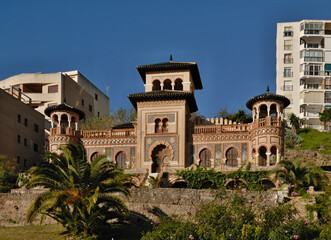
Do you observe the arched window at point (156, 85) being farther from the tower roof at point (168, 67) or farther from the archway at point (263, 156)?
the archway at point (263, 156)

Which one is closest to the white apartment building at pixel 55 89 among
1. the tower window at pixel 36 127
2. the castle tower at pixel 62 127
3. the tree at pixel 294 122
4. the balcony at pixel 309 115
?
the tower window at pixel 36 127

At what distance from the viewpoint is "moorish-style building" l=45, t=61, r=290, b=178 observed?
5316 cm

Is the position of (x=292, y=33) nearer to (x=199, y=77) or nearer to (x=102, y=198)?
(x=199, y=77)

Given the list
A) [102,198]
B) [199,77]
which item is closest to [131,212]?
[102,198]

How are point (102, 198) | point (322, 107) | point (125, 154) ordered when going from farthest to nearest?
1. point (322, 107)
2. point (125, 154)
3. point (102, 198)

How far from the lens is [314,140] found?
258ft

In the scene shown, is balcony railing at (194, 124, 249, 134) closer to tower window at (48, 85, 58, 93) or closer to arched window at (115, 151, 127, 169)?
arched window at (115, 151, 127, 169)

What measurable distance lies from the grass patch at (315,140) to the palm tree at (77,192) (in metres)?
42.2

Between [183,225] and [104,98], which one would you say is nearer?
[183,225]

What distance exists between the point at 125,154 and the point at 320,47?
156 feet

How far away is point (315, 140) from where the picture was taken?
78562 millimetres

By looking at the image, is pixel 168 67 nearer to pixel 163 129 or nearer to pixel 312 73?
pixel 163 129

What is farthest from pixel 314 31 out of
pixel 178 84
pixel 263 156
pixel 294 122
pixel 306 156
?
pixel 263 156

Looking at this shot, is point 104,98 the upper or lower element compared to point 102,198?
upper
